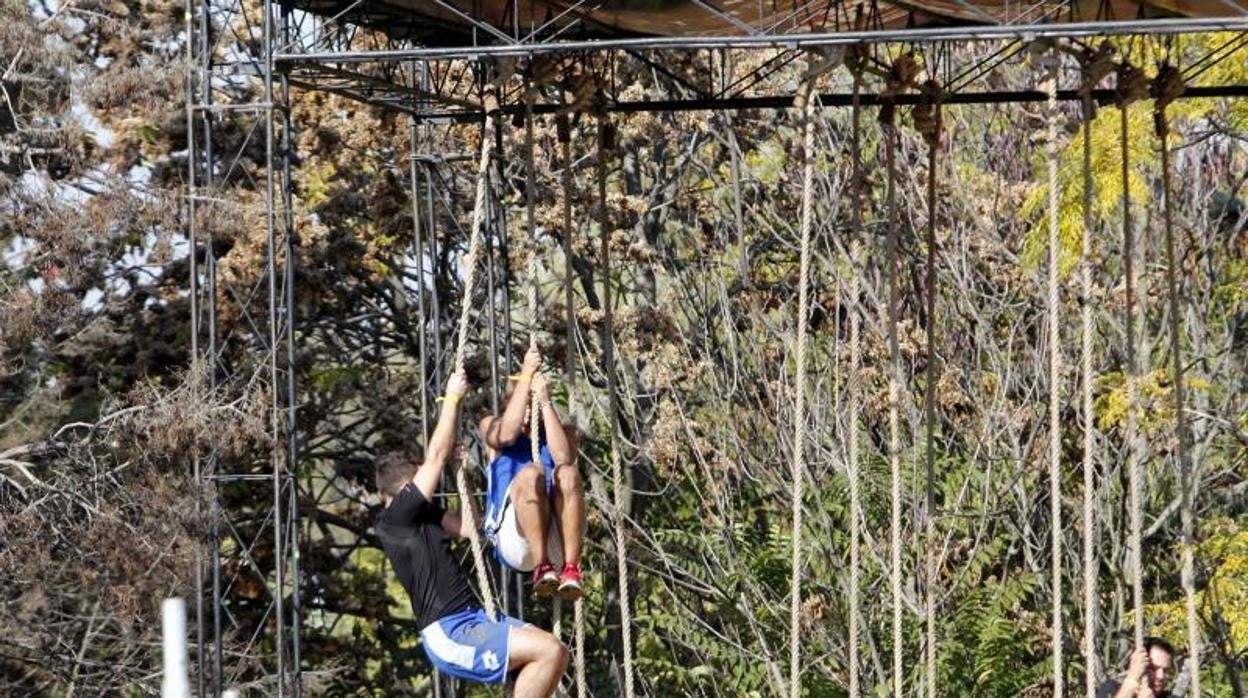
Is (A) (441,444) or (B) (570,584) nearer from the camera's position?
(A) (441,444)

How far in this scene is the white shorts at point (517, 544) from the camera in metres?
10.4

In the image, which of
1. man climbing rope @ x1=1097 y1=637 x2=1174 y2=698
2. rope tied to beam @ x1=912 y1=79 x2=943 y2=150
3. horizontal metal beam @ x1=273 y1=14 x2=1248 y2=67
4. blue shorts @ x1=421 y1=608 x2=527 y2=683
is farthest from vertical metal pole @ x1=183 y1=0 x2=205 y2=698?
man climbing rope @ x1=1097 y1=637 x2=1174 y2=698

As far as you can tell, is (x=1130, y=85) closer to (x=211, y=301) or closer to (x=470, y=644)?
(x=470, y=644)

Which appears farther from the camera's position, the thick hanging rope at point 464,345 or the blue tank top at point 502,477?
the blue tank top at point 502,477

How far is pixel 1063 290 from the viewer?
18.6 metres

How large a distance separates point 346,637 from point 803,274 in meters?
12.7

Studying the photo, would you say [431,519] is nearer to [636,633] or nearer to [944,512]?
[944,512]

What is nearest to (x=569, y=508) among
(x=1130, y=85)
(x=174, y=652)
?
(x=1130, y=85)

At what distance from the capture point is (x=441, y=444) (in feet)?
30.1

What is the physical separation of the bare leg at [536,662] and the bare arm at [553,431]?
1.29 meters

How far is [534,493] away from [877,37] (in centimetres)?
254

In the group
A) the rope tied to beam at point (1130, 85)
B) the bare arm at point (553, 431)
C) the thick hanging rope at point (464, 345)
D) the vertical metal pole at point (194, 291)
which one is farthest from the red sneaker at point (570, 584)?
the vertical metal pole at point (194, 291)

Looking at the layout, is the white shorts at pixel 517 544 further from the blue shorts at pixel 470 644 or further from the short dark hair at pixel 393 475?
the short dark hair at pixel 393 475

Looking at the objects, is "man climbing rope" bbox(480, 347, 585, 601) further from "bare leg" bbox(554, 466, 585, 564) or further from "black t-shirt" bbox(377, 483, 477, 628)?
"black t-shirt" bbox(377, 483, 477, 628)
